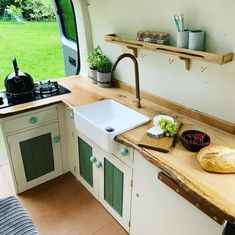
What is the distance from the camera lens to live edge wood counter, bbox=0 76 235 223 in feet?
3.30

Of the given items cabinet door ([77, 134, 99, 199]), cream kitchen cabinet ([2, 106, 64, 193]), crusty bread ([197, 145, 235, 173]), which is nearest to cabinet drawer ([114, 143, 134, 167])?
cabinet door ([77, 134, 99, 199])

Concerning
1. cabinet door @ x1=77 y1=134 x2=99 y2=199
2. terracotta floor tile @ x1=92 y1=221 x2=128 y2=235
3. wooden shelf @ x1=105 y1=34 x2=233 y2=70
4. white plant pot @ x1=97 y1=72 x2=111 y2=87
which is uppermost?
wooden shelf @ x1=105 y1=34 x2=233 y2=70

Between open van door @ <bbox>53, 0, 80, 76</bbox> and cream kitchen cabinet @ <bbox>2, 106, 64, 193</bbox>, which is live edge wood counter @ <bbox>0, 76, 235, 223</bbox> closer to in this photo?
cream kitchen cabinet @ <bbox>2, 106, 64, 193</bbox>

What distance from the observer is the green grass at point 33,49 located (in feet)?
9.37

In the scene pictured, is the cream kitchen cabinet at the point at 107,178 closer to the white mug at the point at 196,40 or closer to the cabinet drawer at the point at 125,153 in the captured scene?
the cabinet drawer at the point at 125,153

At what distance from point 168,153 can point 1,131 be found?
1.36 metres

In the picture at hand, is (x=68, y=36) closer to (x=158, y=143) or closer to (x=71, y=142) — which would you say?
(x=71, y=142)

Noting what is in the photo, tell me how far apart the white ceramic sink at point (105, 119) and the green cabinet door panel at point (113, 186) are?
0.83 feet

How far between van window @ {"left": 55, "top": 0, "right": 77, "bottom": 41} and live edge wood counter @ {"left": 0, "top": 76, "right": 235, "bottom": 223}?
104 cm

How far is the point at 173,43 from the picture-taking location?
1646 mm

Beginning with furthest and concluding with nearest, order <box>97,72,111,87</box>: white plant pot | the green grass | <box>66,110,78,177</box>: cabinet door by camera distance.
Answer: the green grass, <box>97,72,111,87</box>: white plant pot, <box>66,110,78,177</box>: cabinet door

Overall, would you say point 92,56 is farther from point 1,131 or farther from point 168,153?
point 168,153

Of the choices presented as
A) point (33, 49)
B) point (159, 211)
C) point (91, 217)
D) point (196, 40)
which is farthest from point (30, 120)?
point (33, 49)

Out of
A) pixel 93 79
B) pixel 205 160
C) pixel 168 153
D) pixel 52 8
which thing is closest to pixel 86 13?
pixel 93 79
